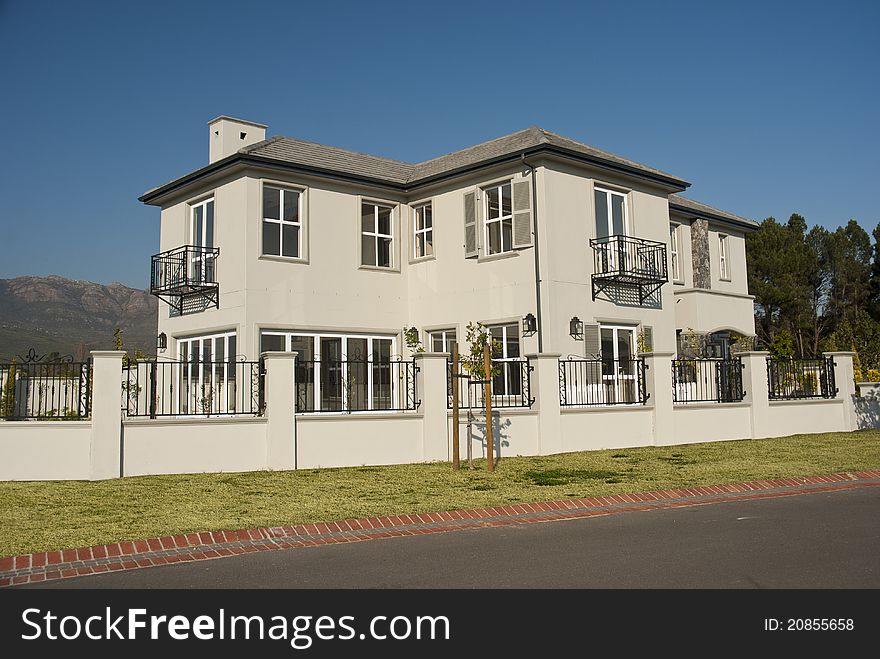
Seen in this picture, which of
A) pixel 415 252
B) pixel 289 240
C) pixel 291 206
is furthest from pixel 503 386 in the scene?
pixel 291 206

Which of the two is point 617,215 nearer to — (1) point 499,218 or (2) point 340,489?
(1) point 499,218

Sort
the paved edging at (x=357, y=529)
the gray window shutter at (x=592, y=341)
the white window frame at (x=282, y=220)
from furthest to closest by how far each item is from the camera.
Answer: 1. the white window frame at (x=282, y=220)
2. the gray window shutter at (x=592, y=341)
3. the paved edging at (x=357, y=529)

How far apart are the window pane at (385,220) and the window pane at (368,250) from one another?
540 millimetres

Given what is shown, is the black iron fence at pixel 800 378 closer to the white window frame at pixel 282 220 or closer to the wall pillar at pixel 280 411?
the wall pillar at pixel 280 411

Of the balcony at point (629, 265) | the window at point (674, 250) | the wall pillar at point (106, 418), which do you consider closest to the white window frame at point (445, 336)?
the balcony at point (629, 265)

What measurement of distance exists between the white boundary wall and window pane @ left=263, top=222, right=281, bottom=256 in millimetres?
6990

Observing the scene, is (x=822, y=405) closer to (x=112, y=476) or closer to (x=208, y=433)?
(x=208, y=433)

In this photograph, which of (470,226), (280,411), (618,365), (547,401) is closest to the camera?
(280,411)

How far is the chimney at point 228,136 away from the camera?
22.5 m

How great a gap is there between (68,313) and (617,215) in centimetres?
9424

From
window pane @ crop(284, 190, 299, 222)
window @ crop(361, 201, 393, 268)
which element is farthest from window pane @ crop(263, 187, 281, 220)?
window @ crop(361, 201, 393, 268)

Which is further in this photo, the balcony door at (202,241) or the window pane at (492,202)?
the window pane at (492,202)

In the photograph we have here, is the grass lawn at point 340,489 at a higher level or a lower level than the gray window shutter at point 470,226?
lower

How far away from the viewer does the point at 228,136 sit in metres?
22.5
